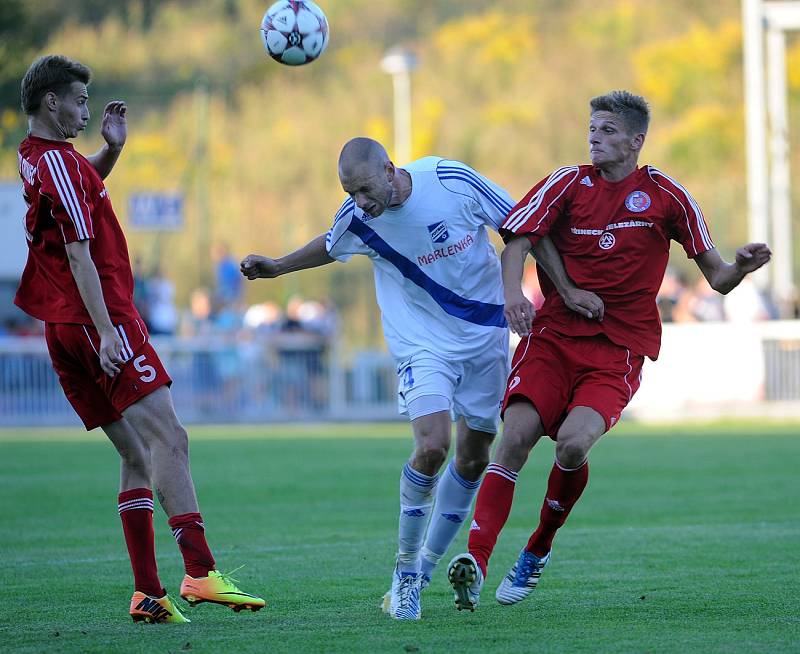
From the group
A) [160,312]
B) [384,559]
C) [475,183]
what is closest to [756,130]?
[160,312]

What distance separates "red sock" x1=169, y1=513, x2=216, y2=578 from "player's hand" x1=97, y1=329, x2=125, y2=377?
29.1 inches

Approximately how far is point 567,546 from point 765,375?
14.0m

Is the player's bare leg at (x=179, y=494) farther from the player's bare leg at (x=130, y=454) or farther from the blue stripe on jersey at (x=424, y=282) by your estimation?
the blue stripe on jersey at (x=424, y=282)

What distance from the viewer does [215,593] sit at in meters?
6.38

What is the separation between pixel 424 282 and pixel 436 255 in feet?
0.51

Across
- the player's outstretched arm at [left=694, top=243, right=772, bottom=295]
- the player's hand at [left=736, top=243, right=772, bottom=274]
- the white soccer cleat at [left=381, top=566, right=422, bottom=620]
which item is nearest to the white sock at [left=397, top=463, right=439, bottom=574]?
the white soccer cleat at [left=381, top=566, right=422, bottom=620]

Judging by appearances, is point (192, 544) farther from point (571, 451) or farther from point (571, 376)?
point (571, 376)

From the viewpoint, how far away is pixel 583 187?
7.19 m

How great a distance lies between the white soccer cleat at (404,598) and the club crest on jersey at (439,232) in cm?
160

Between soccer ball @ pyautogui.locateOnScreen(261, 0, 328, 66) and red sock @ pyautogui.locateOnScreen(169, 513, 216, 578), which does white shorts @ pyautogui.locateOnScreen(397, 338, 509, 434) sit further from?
soccer ball @ pyautogui.locateOnScreen(261, 0, 328, 66)

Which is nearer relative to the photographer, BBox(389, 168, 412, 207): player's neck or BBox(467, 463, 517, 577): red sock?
BBox(467, 463, 517, 577): red sock

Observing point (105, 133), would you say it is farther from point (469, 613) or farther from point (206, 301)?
point (206, 301)

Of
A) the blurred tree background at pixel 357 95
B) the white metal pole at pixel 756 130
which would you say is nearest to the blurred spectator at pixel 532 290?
the white metal pole at pixel 756 130

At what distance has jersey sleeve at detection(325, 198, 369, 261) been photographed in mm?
7148
